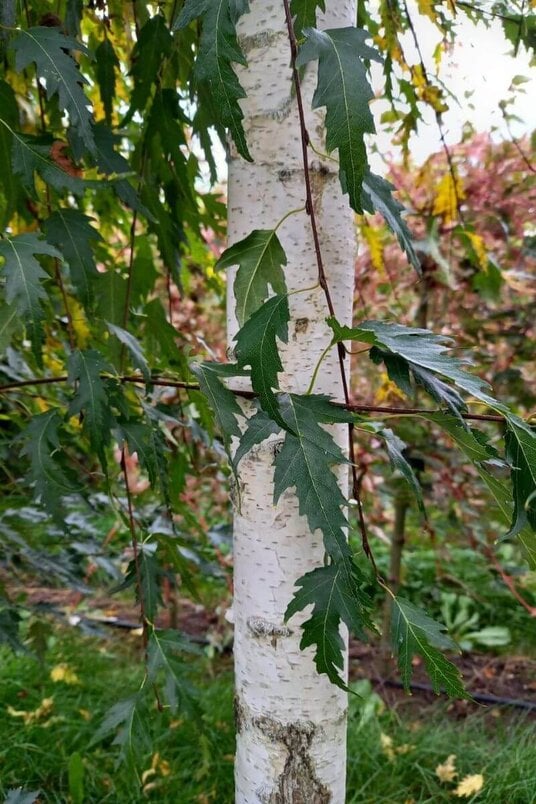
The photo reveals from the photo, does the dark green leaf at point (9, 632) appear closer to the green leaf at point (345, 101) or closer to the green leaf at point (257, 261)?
the green leaf at point (257, 261)

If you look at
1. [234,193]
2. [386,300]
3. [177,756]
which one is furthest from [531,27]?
[177,756]

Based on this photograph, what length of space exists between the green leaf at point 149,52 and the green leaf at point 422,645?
77 centimetres

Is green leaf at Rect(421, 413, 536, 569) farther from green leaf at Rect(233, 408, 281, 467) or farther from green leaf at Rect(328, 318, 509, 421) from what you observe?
green leaf at Rect(233, 408, 281, 467)

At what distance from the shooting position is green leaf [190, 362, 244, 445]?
62 centimetres

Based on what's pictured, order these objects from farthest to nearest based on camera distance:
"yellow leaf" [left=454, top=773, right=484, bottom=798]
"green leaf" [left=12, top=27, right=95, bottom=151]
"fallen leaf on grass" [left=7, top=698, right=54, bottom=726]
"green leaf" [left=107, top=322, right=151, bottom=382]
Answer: "fallen leaf on grass" [left=7, top=698, right=54, bottom=726]
"yellow leaf" [left=454, top=773, right=484, bottom=798]
"green leaf" [left=107, top=322, right=151, bottom=382]
"green leaf" [left=12, top=27, right=95, bottom=151]

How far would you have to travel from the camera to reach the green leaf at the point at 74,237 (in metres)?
0.78

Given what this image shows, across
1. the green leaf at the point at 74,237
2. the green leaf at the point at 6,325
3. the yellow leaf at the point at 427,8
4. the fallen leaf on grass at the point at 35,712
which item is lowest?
the fallen leaf on grass at the point at 35,712

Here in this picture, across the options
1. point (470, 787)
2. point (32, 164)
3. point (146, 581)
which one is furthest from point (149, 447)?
point (470, 787)

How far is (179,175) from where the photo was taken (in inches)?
37.8

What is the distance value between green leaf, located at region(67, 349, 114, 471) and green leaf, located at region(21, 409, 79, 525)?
0.26 feet

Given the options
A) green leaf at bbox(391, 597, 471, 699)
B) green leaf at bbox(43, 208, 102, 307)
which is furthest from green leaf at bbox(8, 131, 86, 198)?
green leaf at bbox(391, 597, 471, 699)

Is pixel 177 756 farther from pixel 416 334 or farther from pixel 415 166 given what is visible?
pixel 415 166

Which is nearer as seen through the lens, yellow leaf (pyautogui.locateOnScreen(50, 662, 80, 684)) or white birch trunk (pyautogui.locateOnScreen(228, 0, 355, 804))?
white birch trunk (pyautogui.locateOnScreen(228, 0, 355, 804))

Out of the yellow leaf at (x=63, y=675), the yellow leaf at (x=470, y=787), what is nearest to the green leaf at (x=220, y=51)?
the yellow leaf at (x=470, y=787)
